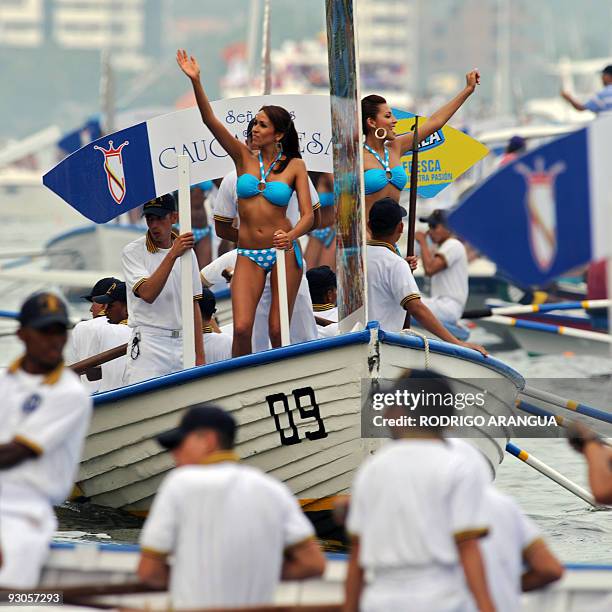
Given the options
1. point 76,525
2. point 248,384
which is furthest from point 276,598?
point 76,525

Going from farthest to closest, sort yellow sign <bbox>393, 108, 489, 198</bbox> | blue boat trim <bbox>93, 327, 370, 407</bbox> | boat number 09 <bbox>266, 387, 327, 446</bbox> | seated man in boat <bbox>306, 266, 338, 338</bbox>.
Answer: yellow sign <bbox>393, 108, 489, 198</bbox>, seated man in boat <bbox>306, 266, 338, 338</bbox>, boat number 09 <bbox>266, 387, 327, 446</bbox>, blue boat trim <bbox>93, 327, 370, 407</bbox>

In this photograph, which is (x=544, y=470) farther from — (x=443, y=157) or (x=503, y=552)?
(x=503, y=552)

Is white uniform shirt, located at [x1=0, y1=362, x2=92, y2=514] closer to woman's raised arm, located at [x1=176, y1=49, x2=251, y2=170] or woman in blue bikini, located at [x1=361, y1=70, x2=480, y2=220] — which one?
woman's raised arm, located at [x1=176, y1=49, x2=251, y2=170]

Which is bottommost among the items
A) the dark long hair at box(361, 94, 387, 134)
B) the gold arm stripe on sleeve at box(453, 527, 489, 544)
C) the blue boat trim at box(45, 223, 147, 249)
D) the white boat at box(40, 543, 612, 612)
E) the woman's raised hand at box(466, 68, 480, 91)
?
the white boat at box(40, 543, 612, 612)

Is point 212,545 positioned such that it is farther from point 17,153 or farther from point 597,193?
point 17,153

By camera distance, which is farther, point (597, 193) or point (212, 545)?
point (597, 193)

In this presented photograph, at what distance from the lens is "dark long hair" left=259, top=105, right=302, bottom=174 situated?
10812 millimetres

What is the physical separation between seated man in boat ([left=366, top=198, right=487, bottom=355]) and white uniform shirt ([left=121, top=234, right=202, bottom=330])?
120cm

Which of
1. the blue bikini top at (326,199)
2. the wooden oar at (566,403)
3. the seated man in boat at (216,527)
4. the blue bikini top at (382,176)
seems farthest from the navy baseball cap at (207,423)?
the blue bikini top at (326,199)

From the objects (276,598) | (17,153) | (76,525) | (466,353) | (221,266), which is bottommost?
(276,598)

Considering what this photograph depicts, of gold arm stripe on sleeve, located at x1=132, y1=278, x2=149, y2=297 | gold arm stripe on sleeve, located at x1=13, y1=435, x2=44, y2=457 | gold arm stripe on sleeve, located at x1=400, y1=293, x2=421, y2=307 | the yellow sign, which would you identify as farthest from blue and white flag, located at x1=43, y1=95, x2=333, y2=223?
gold arm stripe on sleeve, located at x1=13, y1=435, x2=44, y2=457

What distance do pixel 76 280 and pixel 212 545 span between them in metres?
21.4

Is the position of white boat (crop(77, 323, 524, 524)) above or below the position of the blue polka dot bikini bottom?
below

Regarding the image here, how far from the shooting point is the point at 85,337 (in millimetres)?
12312
